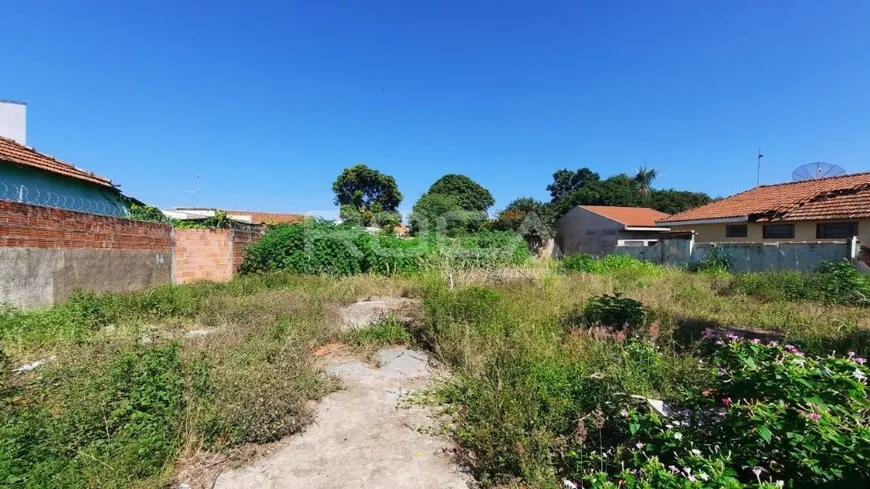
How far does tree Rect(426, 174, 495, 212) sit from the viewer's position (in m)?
34.1

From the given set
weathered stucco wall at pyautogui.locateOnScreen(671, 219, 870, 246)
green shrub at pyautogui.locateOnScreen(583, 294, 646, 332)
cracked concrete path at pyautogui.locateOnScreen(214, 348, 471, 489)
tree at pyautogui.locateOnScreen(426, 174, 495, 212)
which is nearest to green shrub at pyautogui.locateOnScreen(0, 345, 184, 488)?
cracked concrete path at pyautogui.locateOnScreen(214, 348, 471, 489)

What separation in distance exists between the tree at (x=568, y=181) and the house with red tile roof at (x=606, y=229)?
15.3 meters

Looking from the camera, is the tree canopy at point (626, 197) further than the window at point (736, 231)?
Yes

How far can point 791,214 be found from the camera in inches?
502

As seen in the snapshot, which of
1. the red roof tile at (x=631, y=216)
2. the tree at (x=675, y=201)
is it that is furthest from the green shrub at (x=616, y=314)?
the tree at (x=675, y=201)

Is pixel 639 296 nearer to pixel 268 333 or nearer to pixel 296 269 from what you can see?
pixel 268 333

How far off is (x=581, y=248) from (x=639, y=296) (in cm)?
1572

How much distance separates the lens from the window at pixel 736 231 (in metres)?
14.1

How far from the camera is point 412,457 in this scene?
252 centimetres

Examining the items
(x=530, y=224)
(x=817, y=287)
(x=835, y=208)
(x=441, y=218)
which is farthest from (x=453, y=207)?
(x=817, y=287)

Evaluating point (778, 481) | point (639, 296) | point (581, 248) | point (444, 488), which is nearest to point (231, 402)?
point (444, 488)

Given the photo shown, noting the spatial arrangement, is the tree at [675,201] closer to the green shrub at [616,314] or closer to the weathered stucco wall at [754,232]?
the weathered stucco wall at [754,232]

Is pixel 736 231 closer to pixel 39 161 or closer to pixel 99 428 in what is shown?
pixel 99 428

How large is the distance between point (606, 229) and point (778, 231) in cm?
728
